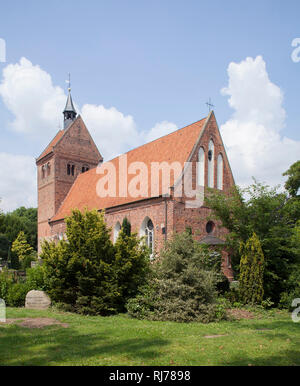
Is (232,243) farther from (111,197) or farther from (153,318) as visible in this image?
(111,197)

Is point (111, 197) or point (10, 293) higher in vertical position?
point (111, 197)

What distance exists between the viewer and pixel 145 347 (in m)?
6.61

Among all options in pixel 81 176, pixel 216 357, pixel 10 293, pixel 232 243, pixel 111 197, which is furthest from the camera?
pixel 81 176

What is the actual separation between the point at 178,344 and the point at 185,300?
12.4 ft

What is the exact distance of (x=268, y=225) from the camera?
14.6 metres

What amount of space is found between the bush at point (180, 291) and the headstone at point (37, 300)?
11.3 feet

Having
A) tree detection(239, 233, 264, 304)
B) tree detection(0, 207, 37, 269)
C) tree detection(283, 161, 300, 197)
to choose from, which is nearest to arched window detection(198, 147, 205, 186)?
tree detection(239, 233, 264, 304)

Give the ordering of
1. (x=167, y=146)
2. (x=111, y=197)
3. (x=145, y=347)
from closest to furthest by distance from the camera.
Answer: (x=145, y=347), (x=167, y=146), (x=111, y=197)

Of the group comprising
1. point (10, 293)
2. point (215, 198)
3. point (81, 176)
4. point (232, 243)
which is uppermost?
point (81, 176)

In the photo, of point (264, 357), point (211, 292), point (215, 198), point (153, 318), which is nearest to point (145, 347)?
point (264, 357)

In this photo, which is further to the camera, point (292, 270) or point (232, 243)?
point (232, 243)

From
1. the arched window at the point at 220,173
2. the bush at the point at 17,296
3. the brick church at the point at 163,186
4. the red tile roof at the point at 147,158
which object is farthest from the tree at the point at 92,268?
the arched window at the point at 220,173

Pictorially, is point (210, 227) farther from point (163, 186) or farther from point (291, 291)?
point (291, 291)

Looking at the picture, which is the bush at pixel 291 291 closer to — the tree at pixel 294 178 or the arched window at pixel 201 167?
the arched window at pixel 201 167
